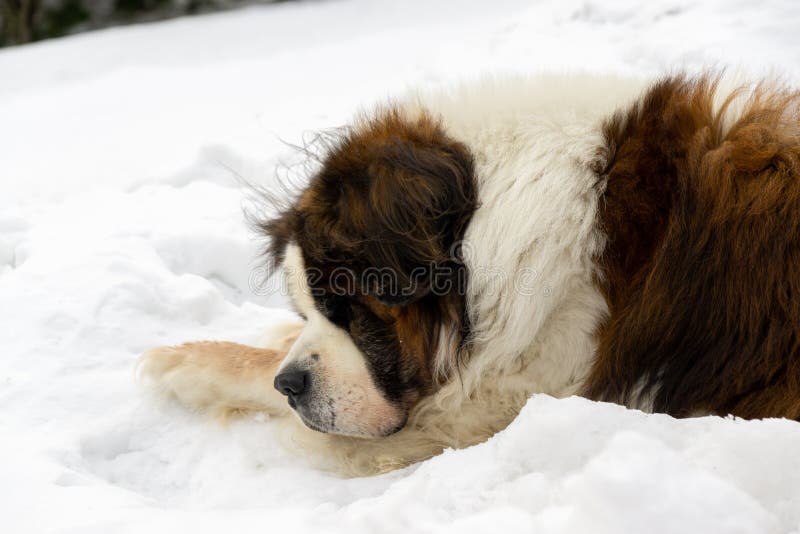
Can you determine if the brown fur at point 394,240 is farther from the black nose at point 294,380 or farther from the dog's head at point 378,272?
the black nose at point 294,380

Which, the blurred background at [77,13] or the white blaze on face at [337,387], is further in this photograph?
the blurred background at [77,13]

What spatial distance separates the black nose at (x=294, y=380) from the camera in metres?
2.76

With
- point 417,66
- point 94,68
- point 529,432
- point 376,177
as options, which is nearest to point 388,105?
point 376,177

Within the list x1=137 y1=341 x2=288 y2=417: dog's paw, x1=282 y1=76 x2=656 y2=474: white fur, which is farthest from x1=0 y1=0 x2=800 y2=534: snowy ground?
x1=282 y1=76 x2=656 y2=474: white fur

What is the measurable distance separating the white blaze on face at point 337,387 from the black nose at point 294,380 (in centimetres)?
2

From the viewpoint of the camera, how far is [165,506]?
256 cm

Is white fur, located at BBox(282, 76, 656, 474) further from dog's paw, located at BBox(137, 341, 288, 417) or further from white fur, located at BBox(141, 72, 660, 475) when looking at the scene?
dog's paw, located at BBox(137, 341, 288, 417)

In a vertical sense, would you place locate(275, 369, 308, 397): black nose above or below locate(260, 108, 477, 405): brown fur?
below

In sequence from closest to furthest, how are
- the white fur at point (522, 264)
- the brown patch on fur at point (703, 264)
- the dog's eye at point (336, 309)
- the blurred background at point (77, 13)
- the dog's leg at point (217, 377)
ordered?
the brown patch on fur at point (703, 264)
the white fur at point (522, 264)
the dog's eye at point (336, 309)
the dog's leg at point (217, 377)
the blurred background at point (77, 13)

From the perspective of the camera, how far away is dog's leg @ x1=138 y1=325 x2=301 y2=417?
320 centimetres

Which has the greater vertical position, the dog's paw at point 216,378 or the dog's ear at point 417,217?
the dog's ear at point 417,217

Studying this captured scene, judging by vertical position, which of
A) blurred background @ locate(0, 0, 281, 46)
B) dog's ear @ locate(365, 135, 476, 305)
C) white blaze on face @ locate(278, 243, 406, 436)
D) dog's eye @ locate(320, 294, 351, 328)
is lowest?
blurred background @ locate(0, 0, 281, 46)

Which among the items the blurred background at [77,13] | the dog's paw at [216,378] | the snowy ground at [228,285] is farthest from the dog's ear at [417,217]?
the blurred background at [77,13]

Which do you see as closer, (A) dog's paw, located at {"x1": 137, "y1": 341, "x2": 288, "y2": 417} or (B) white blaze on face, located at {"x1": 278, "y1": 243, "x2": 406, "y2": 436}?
(B) white blaze on face, located at {"x1": 278, "y1": 243, "x2": 406, "y2": 436}
